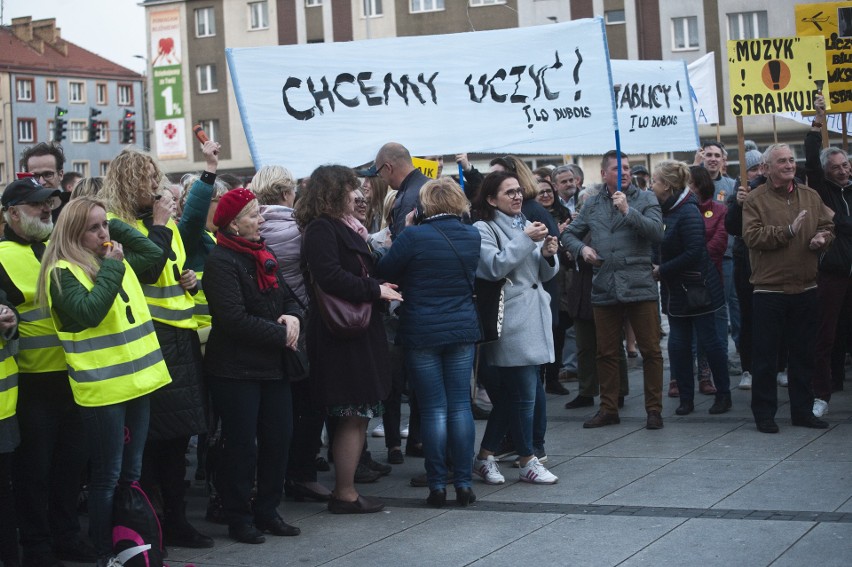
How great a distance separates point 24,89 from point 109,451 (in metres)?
88.3

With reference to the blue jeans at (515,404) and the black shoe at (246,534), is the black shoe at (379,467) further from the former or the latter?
the black shoe at (246,534)

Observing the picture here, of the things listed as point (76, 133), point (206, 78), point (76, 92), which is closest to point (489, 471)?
point (206, 78)

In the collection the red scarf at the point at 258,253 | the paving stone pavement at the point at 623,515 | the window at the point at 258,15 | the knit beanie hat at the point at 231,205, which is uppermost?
the window at the point at 258,15

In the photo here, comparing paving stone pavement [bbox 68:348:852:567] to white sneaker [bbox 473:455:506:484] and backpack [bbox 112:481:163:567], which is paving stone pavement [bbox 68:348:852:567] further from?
backpack [bbox 112:481:163:567]

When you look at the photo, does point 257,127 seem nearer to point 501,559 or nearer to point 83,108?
point 501,559

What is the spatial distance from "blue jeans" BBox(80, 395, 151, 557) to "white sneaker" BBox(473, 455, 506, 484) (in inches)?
106

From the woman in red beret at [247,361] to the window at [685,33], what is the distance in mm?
42822

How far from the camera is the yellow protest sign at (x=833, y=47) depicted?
11586mm

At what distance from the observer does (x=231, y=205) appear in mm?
6516

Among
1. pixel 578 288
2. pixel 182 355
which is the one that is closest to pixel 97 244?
pixel 182 355

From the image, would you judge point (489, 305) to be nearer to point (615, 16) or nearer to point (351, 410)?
point (351, 410)

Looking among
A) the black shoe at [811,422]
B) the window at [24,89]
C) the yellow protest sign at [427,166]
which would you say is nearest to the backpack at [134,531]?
the yellow protest sign at [427,166]

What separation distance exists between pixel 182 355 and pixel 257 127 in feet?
9.24

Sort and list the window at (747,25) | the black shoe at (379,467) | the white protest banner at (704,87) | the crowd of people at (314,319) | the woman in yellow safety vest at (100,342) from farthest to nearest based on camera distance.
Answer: the window at (747,25) → the white protest banner at (704,87) → the black shoe at (379,467) → the crowd of people at (314,319) → the woman in yellow safety vest at (100,342)
